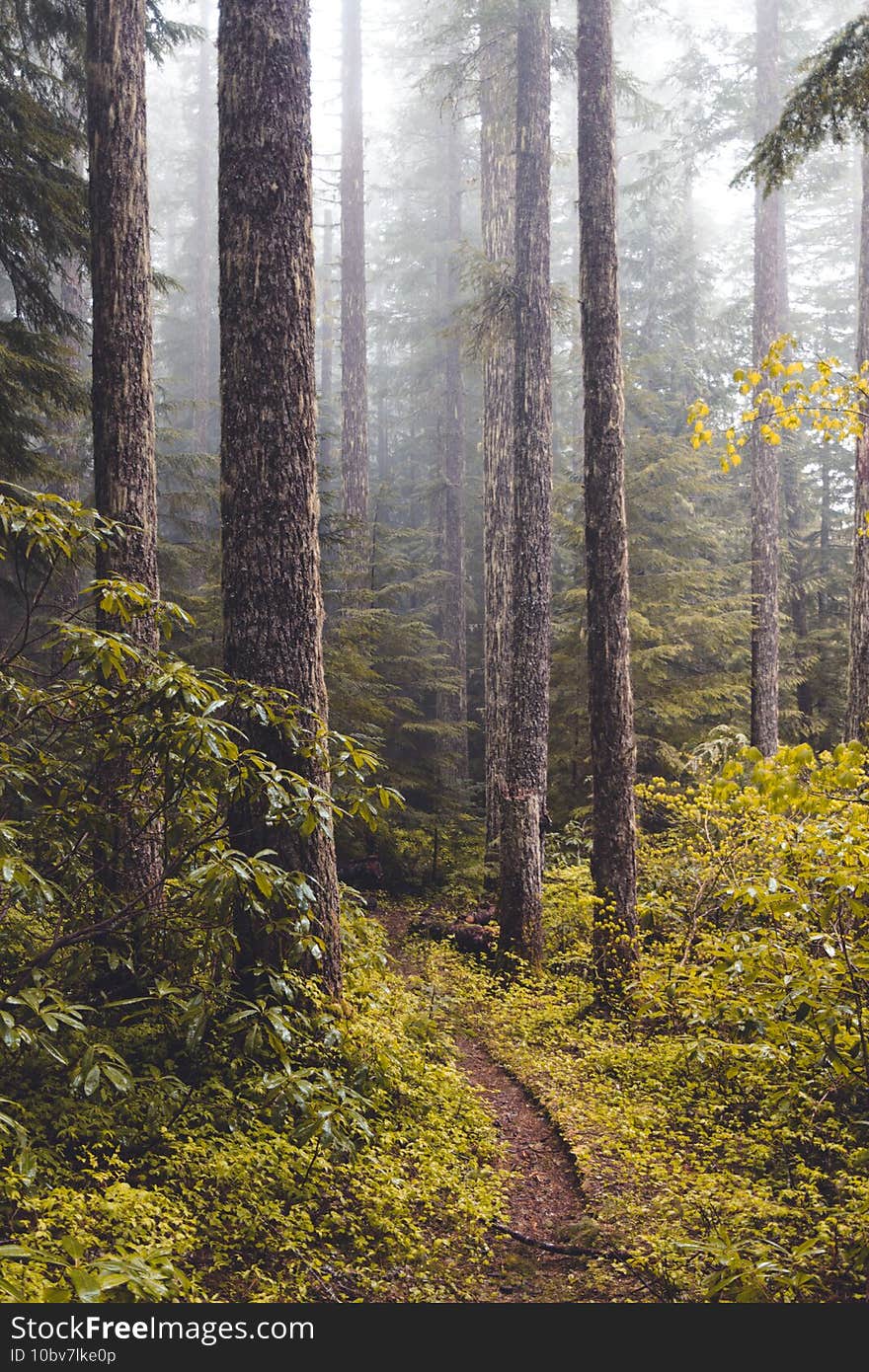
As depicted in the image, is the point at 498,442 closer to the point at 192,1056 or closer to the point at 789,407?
the point at 789,407

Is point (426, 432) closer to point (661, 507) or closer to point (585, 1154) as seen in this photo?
point (661, 507)

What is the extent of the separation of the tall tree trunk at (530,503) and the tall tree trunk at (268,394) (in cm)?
456

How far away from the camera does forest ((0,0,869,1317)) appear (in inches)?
143

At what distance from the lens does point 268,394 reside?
5.09m

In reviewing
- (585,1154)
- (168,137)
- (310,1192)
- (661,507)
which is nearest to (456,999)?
(585,1154)

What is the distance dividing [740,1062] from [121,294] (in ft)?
22.5

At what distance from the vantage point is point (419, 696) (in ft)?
60.3

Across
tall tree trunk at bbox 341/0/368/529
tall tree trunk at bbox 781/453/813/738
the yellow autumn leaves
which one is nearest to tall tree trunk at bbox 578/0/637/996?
the yellow autumn leaves

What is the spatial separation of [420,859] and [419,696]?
5296 mm

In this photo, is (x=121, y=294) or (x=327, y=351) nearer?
(x=121, y=294)

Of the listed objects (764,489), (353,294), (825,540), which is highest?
(353,294)

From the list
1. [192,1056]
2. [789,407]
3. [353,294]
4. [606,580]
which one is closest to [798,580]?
[353,294]

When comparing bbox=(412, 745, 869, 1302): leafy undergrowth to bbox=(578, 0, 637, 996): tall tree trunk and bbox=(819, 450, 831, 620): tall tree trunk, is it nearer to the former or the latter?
bbox=(578, 0, 637, 996): tall tree trunk

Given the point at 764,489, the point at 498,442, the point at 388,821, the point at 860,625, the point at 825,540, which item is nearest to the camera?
the point at 860,625
